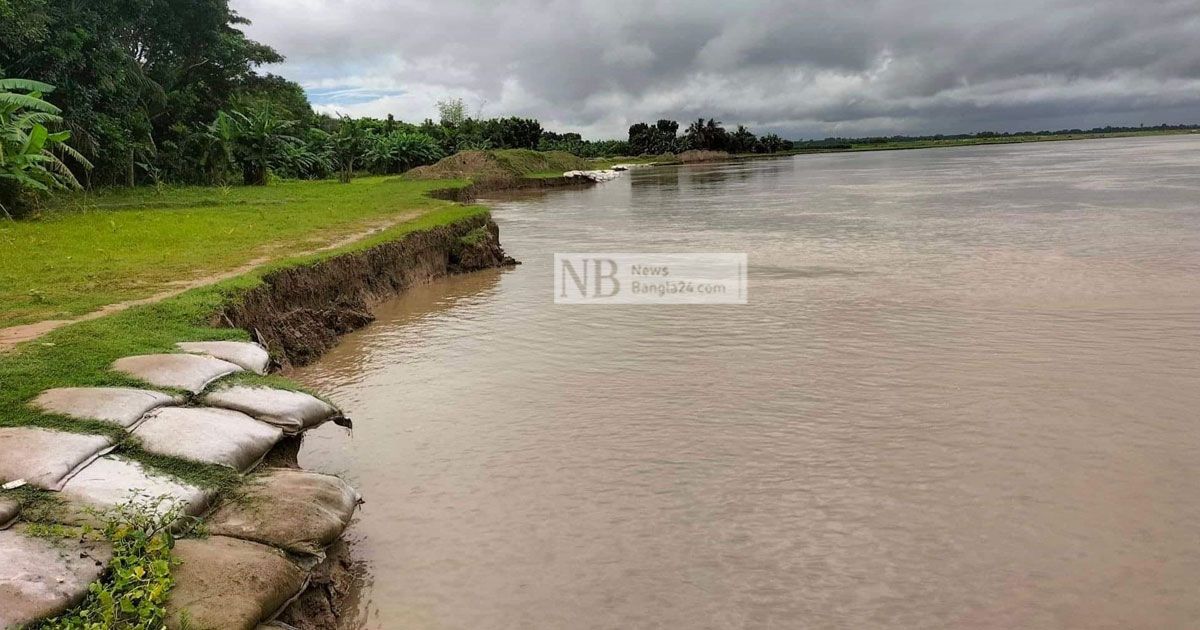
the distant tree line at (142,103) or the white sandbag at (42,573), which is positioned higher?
the distant tree line at (142,103)

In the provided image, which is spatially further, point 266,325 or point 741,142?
point 741,142

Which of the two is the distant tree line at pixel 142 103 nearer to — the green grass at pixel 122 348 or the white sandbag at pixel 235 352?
the green grass at pixel 122 348

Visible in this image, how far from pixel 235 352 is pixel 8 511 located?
341 centimetres

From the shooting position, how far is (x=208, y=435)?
539 cm

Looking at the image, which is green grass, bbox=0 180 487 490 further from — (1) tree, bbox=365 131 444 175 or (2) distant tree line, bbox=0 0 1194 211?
(1) tree, bbox=365 131 444 175

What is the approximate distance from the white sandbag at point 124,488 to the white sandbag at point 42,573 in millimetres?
405

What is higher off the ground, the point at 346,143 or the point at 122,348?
the point at 346,143

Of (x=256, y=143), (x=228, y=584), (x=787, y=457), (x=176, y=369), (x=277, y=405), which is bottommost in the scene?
(x=787, y=457)

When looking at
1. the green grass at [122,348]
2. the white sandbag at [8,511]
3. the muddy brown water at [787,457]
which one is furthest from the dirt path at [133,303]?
the white sandbag at [8,511]

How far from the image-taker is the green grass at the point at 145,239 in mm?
10211

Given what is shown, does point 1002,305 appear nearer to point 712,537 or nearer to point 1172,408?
point 1172,408

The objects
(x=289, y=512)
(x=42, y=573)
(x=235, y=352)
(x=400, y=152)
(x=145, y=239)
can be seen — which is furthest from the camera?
(x=400, y=152)

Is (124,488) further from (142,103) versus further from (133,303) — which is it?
(142,103)

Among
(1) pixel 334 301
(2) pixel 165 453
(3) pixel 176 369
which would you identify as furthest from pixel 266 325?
(2) pixel 165 453
